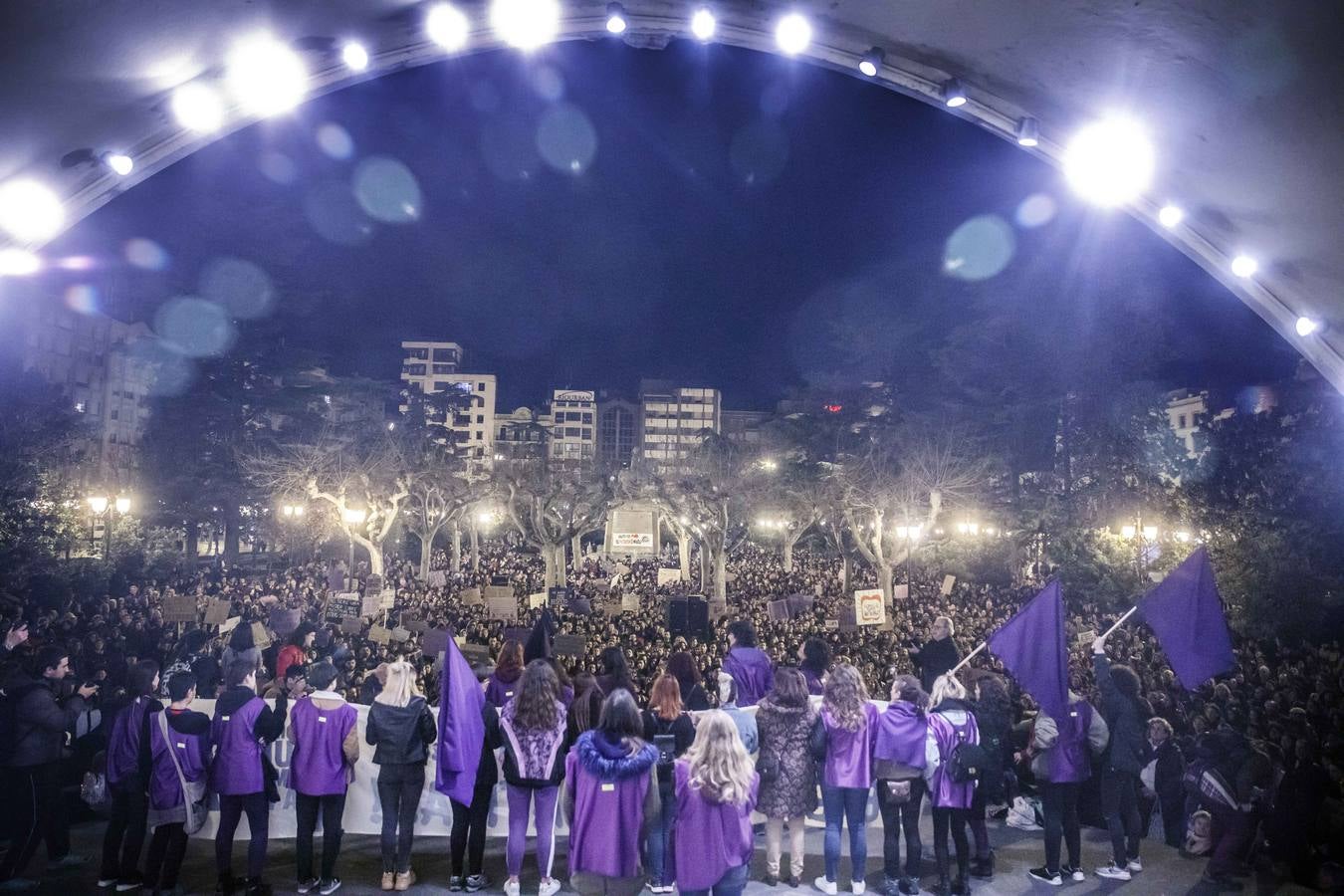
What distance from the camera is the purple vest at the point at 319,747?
5.25 m

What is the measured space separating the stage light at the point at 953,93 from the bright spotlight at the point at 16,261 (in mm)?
6841

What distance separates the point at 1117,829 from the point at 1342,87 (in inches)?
200

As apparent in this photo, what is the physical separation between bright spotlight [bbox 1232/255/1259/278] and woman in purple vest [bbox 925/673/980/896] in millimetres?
4015

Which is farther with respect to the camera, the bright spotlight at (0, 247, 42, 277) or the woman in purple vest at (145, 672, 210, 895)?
the bright spotlight at (0, 247, 42, 277)

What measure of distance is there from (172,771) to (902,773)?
16.5 feet

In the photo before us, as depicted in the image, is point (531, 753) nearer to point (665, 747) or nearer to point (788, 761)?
point (665, 747)

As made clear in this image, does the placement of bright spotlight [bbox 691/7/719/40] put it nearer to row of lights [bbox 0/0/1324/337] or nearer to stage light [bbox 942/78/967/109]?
row of lights [bbox 0/0/1324/337]

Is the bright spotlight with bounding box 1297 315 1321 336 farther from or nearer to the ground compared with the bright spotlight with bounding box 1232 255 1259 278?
nearer to the ground

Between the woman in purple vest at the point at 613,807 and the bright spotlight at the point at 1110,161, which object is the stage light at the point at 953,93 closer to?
the bright spotlight at the point at 1110,161

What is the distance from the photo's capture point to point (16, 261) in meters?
5.52

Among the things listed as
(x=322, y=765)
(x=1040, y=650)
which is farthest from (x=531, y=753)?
(x=1040, y=650)

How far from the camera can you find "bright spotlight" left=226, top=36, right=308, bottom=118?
5.20 metres

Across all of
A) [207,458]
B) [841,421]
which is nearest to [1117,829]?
[841,421]

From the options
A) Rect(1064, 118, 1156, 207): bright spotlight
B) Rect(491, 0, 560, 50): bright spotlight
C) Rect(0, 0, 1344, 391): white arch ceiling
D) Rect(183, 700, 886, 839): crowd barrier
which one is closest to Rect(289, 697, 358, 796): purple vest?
Rect(183, 700, 886, 839): crowd barrier
